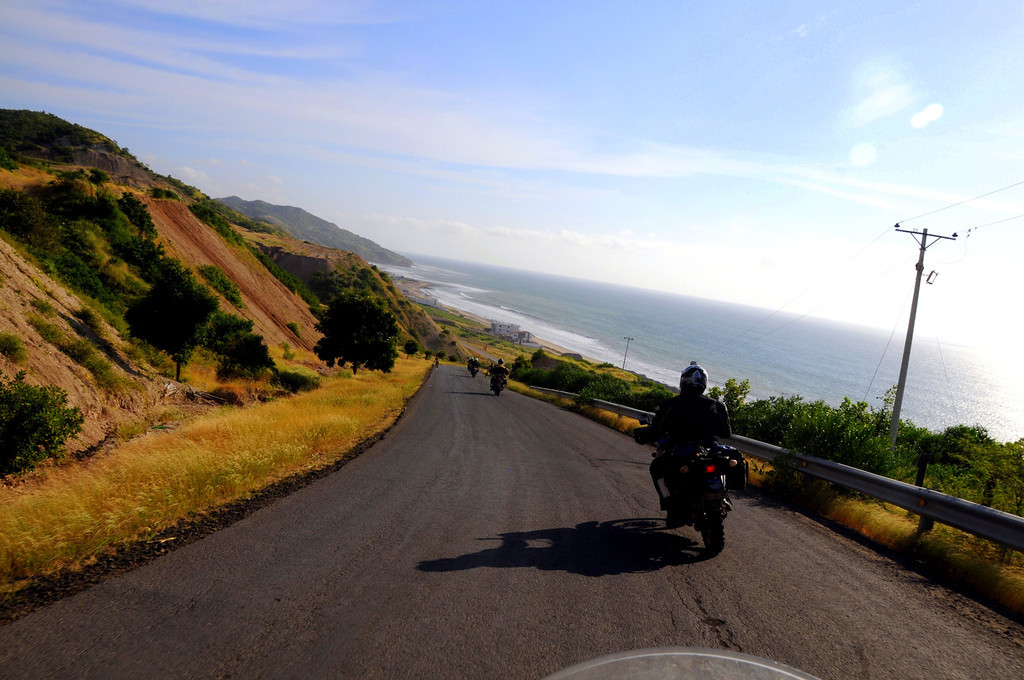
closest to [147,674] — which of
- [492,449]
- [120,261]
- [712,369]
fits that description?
[492,449]

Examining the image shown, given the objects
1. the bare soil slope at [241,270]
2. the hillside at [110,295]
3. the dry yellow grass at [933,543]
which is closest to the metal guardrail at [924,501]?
the dry yellow grass at [933,543]

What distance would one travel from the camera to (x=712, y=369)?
123562 mm

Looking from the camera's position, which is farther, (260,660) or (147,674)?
(260,660)

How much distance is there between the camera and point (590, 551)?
17.2 ft

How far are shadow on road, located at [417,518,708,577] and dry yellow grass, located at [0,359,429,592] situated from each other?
9.30 ft

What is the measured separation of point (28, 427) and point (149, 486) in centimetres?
536

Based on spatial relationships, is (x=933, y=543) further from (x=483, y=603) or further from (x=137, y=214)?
(x=137, y=214)

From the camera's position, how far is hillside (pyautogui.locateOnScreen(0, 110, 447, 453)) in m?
13.3

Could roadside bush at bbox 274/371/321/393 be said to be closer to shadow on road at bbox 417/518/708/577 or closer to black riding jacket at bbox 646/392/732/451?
shadow on road at bbox 417/518/708/577

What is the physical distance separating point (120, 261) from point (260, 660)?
33209 millimetres

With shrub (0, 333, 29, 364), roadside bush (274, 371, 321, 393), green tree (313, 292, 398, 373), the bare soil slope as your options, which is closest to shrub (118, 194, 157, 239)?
the bare soil slope

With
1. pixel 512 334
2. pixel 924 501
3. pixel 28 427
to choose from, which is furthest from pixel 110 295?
pixel 512 334

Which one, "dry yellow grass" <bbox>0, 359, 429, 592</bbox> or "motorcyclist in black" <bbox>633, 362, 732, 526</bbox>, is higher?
"motorcyclist in black" <bbox>633, 362, 732, 526</bbox>

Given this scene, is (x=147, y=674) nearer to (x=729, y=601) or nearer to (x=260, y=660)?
(x=260, y=660)
